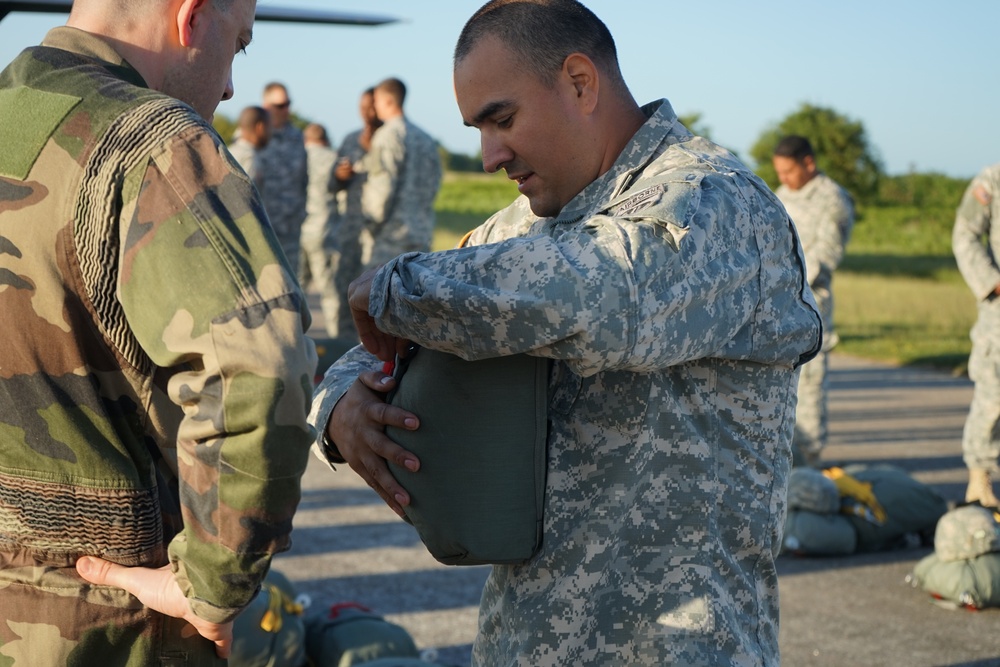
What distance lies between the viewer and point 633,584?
189 cm

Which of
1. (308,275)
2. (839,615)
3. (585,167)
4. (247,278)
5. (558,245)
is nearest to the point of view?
(247,278)

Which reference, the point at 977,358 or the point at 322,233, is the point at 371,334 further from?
the point at 322,233

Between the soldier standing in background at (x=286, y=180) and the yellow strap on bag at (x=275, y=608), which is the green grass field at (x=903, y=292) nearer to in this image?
the soldier standing in background at (x=286, y=180)

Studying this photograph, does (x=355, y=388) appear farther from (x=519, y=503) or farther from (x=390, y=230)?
(x=390, y=230)

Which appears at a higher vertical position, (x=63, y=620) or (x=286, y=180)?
(x=63, y=620)

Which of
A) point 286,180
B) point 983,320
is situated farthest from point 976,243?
point 286,180

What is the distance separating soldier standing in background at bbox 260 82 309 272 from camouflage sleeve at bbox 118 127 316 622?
25.7ft

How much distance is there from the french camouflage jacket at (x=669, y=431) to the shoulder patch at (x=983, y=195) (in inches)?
191

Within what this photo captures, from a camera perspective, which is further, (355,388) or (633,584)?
(355,388)

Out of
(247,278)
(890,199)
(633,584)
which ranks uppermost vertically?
(247,278)

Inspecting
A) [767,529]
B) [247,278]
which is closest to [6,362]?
[247,278]

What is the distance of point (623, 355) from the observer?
1635 millimetres

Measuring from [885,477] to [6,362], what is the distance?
18.0 ft

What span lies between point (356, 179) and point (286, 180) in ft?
3.16
